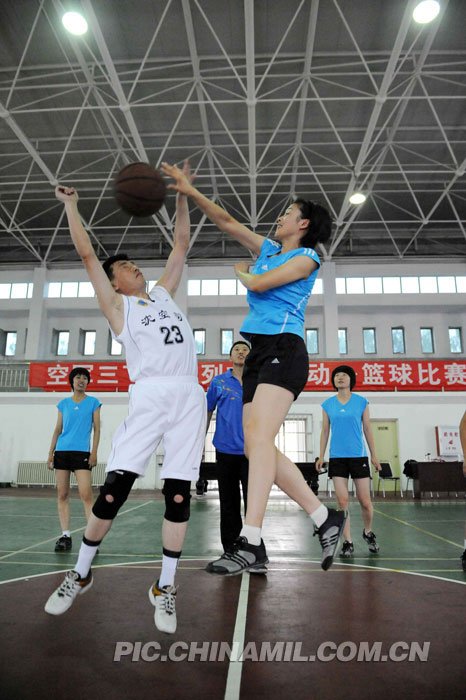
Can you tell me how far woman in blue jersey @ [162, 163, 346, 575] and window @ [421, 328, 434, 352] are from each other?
1914 centimetres

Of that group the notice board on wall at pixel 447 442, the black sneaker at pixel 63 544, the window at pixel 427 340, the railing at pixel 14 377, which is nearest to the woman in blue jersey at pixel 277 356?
the black sneaker at pixel 63 544

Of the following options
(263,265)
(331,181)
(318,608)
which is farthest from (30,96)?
(318,608)

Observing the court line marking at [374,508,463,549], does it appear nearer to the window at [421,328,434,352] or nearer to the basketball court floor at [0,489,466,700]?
the basketball court floor at [0,489,466,700]

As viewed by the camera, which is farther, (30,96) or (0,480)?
(0,480)

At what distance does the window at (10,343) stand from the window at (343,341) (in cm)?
1360

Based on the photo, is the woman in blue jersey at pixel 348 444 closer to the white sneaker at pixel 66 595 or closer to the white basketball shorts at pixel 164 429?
the white basketball shorts at pixel 164 429

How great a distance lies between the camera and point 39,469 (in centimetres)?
1570

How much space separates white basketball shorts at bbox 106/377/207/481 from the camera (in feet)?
7.62

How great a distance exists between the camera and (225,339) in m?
20.7

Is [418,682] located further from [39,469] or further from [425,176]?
[425,176]

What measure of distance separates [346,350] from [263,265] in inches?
719

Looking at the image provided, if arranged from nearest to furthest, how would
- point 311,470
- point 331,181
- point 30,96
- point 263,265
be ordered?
1. point 263,265
2. point 311,470
3. point 30,96
4. point 331,181

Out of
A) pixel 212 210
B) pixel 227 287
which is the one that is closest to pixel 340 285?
pixel 227 287

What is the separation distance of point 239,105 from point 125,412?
971 cm
